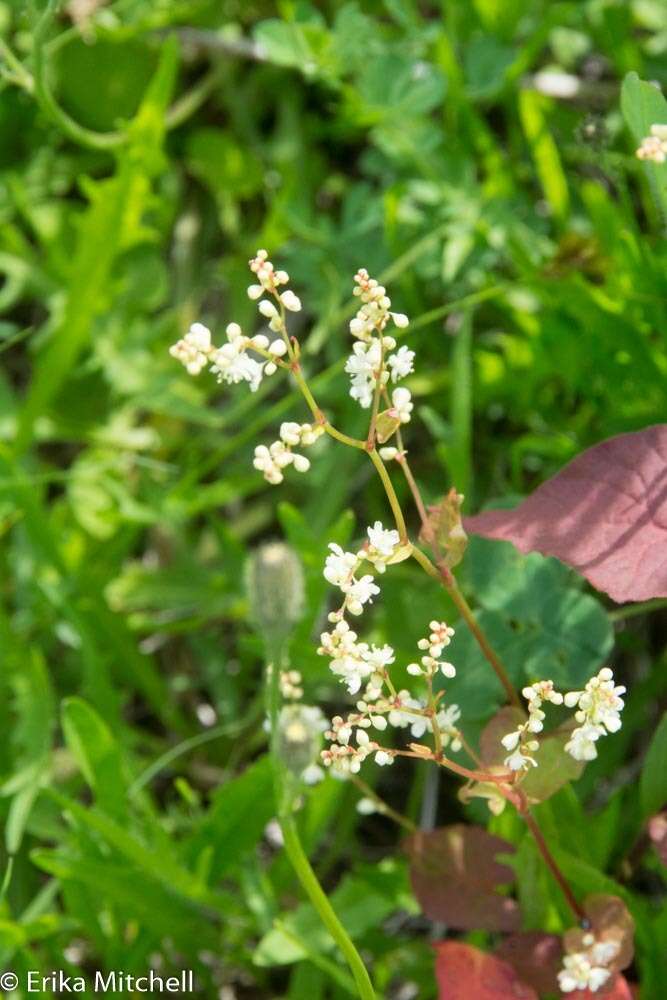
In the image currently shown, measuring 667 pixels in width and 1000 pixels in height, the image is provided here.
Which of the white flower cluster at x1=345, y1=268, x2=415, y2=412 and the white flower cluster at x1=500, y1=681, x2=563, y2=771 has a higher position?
the white flower cluster at x1=345, y1=268, x2=415, y2=412

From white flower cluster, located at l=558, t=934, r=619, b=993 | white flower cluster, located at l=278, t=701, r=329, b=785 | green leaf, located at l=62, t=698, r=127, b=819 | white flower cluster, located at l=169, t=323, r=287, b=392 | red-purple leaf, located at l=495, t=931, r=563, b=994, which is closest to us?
white flower cluster, located at l=278, t=701, r=329, b=785

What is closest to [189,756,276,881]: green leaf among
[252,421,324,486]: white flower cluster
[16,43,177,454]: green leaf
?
[252,421,324,486]: white flower cluster

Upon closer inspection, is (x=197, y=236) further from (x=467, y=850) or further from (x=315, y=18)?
(x=467, y=850)

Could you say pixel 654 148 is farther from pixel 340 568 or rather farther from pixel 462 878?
pixel 462 878

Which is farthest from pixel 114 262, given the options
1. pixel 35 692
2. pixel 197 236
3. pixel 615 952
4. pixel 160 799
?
pixel 615 952

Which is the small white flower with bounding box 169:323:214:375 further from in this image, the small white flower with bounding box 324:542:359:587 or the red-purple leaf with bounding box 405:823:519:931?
the red-purple leaf with bounding box 405:823:519:931

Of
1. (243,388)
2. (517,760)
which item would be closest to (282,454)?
(517,760)
